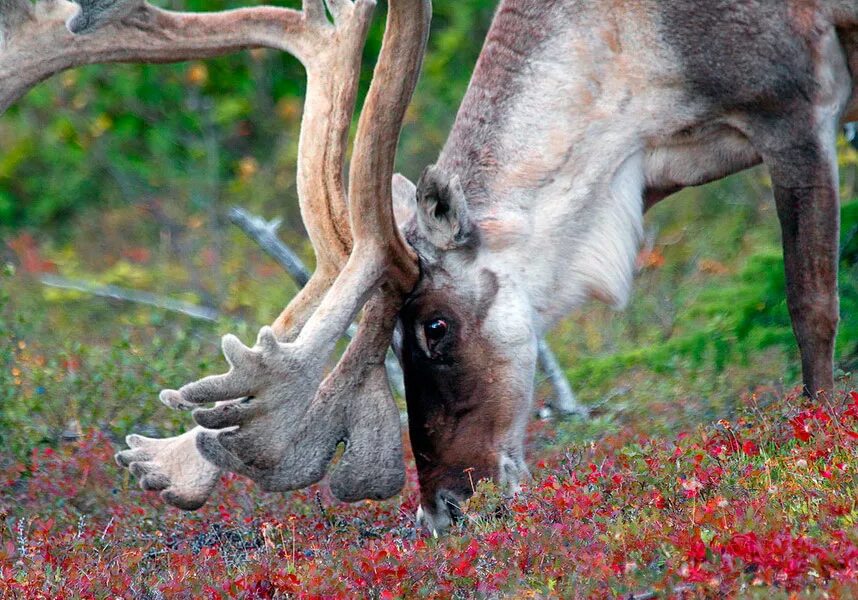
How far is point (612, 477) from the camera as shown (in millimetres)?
4746

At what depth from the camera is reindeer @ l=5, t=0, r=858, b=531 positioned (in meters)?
5.22

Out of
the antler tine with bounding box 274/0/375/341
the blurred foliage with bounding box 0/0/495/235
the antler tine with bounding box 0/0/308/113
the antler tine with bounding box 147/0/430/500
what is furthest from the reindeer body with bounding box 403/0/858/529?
the blurred foliage with bounding box 0/0/495/235

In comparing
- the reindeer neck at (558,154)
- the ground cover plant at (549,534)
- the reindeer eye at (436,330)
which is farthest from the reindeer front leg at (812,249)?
the reindeer eye at (436,330)

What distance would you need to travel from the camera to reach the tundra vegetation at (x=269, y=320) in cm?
392

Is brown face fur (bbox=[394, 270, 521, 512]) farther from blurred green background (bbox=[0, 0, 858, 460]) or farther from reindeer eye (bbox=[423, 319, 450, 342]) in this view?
blurred green background (bbox=[0, 0, 858, 460])

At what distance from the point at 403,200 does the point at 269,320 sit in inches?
152

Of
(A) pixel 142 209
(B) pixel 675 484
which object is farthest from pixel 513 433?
(A) pixel 142 209

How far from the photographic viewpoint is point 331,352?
16.6 feet

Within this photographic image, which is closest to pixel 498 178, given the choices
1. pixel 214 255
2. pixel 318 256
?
pixel 318 256

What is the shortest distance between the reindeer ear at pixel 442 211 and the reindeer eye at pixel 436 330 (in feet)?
0.97

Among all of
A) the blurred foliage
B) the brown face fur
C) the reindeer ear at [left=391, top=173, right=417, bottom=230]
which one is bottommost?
the blurred foliage

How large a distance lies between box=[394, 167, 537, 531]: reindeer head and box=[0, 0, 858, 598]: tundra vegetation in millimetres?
243

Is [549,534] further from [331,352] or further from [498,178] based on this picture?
[498,178]

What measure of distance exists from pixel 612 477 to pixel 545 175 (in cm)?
135
